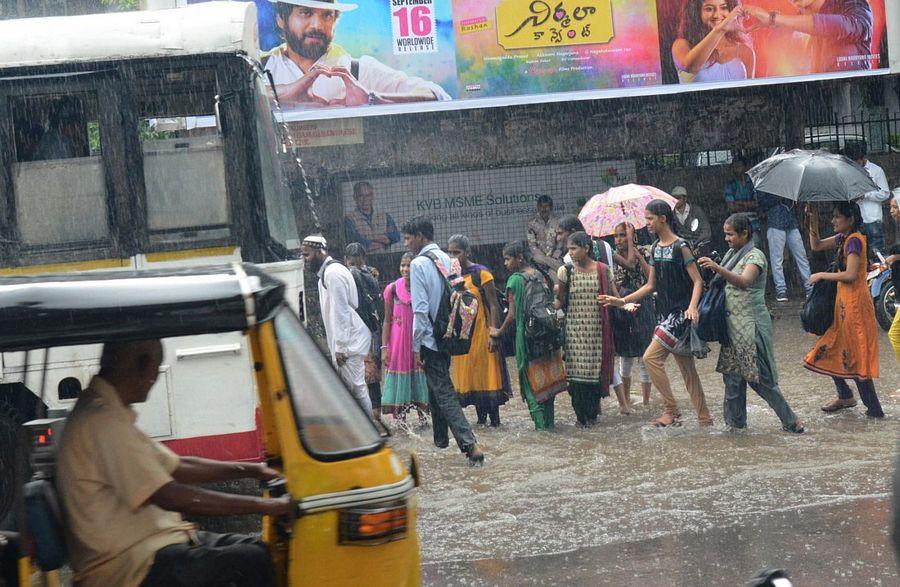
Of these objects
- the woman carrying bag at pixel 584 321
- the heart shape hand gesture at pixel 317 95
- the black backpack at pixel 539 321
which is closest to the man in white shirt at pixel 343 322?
the black backpack at pixel 539 321

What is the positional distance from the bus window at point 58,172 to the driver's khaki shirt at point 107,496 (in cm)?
369

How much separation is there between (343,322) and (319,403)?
5586 mm

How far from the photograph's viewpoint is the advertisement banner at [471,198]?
16.0 meters

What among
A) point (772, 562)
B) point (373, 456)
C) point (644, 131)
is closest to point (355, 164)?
point (644, 131)

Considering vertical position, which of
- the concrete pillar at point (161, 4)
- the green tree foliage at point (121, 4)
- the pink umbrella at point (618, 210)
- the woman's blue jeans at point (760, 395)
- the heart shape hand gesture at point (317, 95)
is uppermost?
the green tree foliage at point (121, 4)

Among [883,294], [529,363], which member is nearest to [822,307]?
[529,363]

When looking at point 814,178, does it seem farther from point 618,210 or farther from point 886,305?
point 886,305

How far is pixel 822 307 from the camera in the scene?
8.59 meters

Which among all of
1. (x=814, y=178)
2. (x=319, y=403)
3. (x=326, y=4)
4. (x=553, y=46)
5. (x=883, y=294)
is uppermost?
(x=326, y=4)

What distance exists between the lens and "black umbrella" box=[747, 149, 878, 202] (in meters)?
8.98

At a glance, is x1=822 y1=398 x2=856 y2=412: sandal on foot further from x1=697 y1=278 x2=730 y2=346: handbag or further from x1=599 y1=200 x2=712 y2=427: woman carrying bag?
x1=697 y1=278 x2=730 y2=346: handbag

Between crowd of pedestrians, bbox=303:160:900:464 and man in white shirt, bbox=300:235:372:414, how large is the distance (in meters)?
0.01

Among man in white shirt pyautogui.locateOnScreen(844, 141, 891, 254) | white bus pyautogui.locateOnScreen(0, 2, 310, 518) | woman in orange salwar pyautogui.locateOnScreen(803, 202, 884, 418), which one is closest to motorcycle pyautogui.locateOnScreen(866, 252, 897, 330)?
man in white shirt pyautogui.locateOnScreen(844, 141, 891, 254)

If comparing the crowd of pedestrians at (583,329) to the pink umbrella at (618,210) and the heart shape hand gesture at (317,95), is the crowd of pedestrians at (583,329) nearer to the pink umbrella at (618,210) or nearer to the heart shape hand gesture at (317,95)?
the pink umbrella at (618,210)
